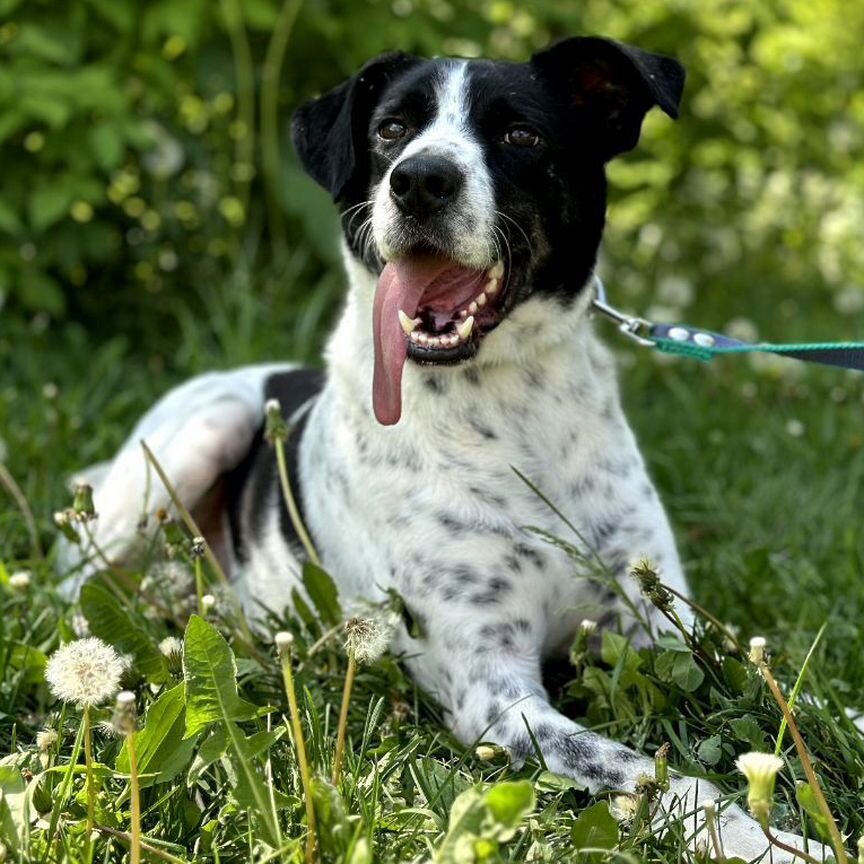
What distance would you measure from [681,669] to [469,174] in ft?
3.64

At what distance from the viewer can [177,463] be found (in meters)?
3.98

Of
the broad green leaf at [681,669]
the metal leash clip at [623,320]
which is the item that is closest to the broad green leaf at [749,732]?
the broad green leaf at [681,669]

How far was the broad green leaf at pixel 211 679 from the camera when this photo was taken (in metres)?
2.37

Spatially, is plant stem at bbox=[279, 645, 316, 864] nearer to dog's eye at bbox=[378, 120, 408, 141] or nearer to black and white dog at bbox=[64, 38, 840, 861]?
black and white dog at bbox=[64, 38, 840, 861]

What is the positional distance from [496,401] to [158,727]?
1.16 m

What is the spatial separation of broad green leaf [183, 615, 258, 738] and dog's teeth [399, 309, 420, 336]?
0.87 m

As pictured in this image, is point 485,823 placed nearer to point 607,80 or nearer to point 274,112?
point 607,80

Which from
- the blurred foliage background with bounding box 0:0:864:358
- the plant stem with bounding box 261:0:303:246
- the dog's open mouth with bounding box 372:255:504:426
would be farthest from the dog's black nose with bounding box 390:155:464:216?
the plant stem with bounding box 261:0:303:246

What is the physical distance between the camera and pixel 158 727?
243cm

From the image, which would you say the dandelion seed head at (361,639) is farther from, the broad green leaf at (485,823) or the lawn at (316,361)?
the broad green leaf at (485,823)

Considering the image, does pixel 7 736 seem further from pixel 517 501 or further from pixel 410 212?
pixel 410 212

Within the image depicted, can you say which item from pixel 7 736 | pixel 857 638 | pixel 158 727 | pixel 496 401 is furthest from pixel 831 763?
pixel 7 736

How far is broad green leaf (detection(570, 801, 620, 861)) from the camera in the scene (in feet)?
7.66

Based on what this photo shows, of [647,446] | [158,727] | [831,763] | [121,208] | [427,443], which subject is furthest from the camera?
[121,208]
